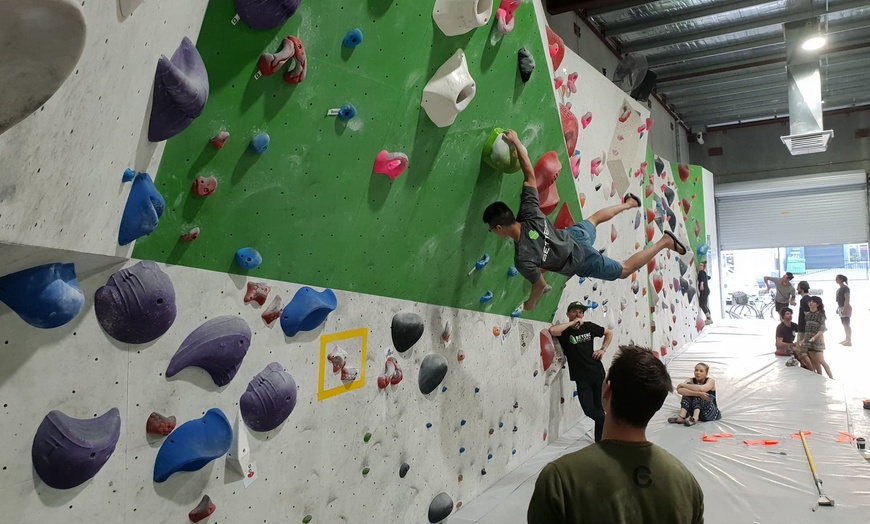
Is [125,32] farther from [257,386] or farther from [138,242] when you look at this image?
[257,386]

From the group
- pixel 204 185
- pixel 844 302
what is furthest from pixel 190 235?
pixel 844 302

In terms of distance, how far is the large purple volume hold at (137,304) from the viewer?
155 centimetres

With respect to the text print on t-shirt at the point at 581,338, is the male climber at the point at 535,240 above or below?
above

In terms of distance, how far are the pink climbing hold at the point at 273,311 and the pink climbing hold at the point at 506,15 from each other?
5.34ft

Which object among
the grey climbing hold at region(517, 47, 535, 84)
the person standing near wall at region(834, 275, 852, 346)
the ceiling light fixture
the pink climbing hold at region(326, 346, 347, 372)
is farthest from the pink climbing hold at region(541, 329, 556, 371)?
the person standing near wall at region(834, 275, 852, 346)

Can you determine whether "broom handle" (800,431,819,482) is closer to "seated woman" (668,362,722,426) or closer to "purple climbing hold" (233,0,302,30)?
"seated woman" (668,362,722,426)

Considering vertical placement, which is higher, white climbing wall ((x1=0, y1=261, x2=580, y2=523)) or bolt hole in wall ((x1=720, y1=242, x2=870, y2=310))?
bolt hole in wall ((x1=720, y1=242, x2=870, y2=310))

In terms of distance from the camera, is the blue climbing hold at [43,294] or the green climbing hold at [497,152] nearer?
the blue climbing hold at [43,294]

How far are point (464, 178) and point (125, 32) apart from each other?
6.01 feet

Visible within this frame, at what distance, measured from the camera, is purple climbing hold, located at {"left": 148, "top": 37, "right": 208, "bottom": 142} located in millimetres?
1389

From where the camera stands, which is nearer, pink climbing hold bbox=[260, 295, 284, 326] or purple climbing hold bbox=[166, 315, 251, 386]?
purple climbing hold bbox=[166, 315, 251, 386]

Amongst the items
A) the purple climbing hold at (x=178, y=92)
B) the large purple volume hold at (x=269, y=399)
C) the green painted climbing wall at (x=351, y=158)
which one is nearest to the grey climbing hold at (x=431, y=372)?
the green painted climbing wall at (x=351, y=158)

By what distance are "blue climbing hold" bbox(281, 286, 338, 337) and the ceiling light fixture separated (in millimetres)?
5822

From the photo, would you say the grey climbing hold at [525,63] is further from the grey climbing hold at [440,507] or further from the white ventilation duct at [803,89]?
the white ventilation duct at [803,89]
